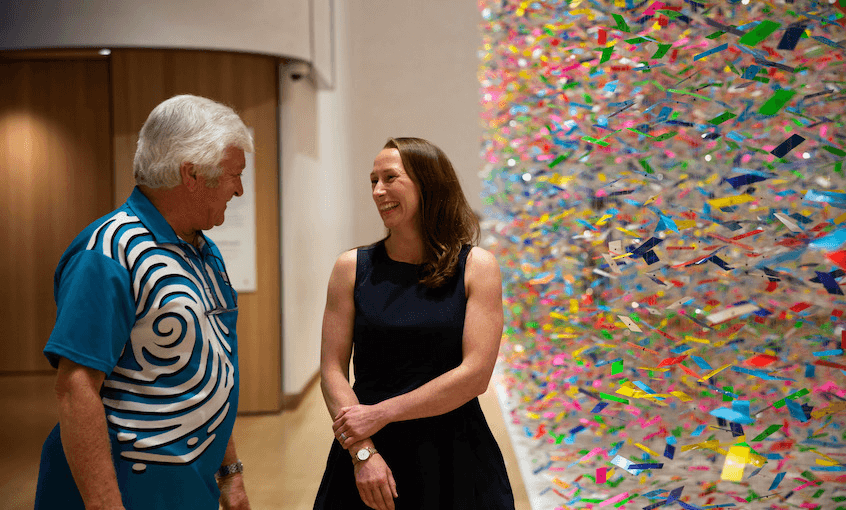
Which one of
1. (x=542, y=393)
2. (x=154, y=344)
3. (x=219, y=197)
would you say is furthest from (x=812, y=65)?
(x=542, y=393)

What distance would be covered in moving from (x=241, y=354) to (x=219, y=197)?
159 inches

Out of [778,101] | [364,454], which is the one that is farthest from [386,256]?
[778,101]

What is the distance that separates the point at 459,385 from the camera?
4.58 feet

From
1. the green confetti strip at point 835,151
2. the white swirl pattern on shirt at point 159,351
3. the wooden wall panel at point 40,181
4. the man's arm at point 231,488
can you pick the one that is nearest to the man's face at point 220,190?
the white swirl pattern on shirt at point 159,351

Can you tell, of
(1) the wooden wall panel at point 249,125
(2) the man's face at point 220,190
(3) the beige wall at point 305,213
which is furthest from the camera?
(3) the beige wall at point 305,213

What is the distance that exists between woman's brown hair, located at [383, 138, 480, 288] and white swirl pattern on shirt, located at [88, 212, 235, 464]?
0.49 m

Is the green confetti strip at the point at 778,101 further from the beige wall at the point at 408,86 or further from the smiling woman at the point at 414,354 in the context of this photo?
the beige wall at the point at 408,86

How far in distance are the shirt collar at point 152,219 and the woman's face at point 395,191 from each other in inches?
16.7

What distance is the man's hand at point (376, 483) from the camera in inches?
54.7

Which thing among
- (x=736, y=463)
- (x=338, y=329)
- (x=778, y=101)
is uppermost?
(x=778, y=101)

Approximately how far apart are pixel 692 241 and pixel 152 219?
5.32ft

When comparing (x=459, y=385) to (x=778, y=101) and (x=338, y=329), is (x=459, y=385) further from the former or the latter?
(x=778, y=101)

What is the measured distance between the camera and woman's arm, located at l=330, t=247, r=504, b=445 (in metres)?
1.39

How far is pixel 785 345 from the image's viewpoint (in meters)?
2.21
